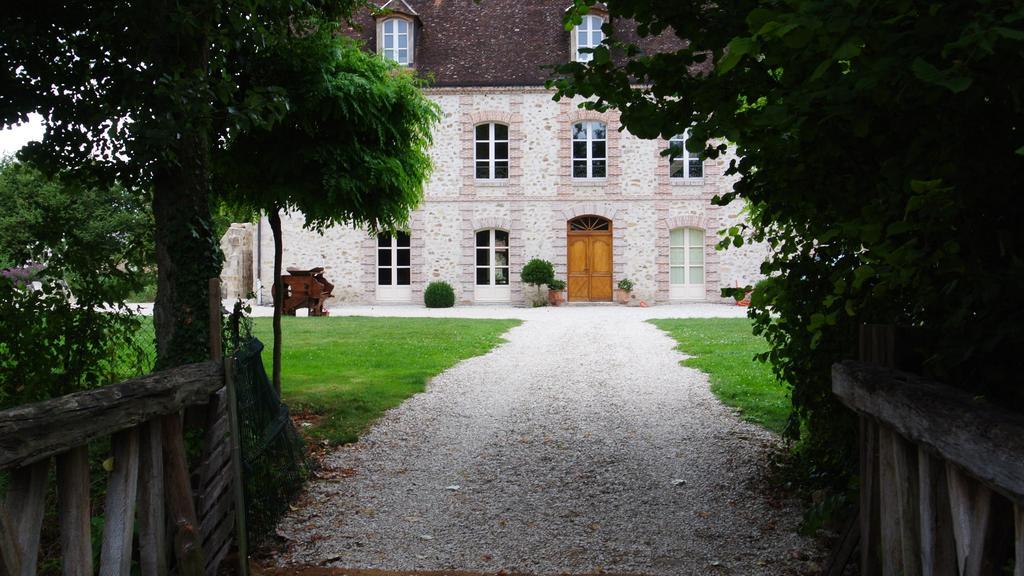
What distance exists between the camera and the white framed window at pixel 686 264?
79.0 feet

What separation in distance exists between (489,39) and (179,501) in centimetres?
2234

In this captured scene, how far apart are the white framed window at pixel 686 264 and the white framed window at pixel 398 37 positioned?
9.20m

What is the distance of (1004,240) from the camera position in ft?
7.04

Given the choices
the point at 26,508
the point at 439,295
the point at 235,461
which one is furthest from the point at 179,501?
the point at 439,295

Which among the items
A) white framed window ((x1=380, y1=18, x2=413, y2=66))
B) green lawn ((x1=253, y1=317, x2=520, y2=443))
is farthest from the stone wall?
green lawn ((x1=253, y1=317, x2=520, y2=443))

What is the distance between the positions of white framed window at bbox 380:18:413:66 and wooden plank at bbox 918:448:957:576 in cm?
2266

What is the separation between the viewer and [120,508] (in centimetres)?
279

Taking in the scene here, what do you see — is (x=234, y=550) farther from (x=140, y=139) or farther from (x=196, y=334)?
(x=140, y=139)

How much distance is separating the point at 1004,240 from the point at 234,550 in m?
3.49

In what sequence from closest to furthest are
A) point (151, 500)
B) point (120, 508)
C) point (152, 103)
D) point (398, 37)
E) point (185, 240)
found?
point (120, 508)
point (151, 500)
point (152, 103)
point (185, 240)
point (398, 37)

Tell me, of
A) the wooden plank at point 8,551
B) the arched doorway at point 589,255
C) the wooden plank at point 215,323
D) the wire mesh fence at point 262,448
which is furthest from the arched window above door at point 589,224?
the wooden plank at point 8,551

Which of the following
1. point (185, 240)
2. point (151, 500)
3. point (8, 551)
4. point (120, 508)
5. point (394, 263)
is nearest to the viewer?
point (8, 551)

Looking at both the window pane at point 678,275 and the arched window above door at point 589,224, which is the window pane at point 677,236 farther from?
the arched window above door at point 589,224

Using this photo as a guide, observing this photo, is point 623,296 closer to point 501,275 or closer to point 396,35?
point 501,275
